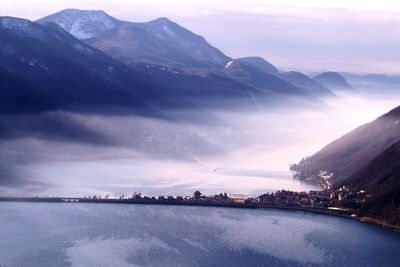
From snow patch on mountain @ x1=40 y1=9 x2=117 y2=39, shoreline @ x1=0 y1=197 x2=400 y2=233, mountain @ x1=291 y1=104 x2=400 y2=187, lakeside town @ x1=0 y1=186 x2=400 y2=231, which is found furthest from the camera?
snow patch on mountain @ x1=40 y1=9 x2=117 y2=39

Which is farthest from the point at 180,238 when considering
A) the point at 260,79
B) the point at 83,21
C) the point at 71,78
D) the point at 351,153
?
the point at 83,21

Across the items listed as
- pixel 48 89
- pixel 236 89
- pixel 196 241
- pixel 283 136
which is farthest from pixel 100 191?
pixel 236 89

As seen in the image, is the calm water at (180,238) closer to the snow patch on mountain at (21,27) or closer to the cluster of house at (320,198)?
the cluster of house at (320,198)

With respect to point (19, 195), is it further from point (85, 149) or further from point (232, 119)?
point (232, 119)

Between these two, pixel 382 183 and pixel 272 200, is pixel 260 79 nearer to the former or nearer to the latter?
pixel 272 200

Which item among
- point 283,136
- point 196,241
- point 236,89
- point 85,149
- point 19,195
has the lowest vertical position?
point 196,241

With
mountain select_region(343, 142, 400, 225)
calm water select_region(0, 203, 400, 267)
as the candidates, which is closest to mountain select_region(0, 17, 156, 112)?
calm water select_region(0, 203, 400, 267)

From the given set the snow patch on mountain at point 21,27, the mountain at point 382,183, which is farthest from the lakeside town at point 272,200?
the snow patch on mountain at point 21,27

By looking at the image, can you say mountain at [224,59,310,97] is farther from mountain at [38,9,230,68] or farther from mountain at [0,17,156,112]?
mountain at [0,17,156,112]
